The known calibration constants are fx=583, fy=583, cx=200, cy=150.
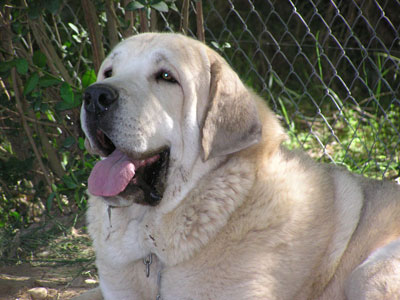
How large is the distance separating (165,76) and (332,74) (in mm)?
4422

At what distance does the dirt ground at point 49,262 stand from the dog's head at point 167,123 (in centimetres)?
113

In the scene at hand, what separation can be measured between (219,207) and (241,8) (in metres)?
5.86

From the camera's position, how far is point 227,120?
297 centimetres

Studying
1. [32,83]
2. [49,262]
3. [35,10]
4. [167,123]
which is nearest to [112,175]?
[167,123]

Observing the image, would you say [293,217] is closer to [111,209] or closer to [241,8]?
[111,209]

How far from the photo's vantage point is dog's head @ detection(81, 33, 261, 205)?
2840 mm

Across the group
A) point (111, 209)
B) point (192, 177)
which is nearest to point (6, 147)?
point (111, 209)

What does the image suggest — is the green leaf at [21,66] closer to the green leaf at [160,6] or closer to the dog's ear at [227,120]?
the green leaf at [160,6]

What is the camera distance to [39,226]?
468 cm

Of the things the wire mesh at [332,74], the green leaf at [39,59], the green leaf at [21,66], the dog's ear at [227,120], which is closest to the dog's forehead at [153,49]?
the dog's ear at [227,120]

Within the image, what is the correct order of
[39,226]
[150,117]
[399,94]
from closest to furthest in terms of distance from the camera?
[150,117] < [39,226] < [399,94]

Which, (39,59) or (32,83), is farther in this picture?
(39,59)

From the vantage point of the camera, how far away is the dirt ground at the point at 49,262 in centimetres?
369

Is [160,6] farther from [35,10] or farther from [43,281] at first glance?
[43,281]
